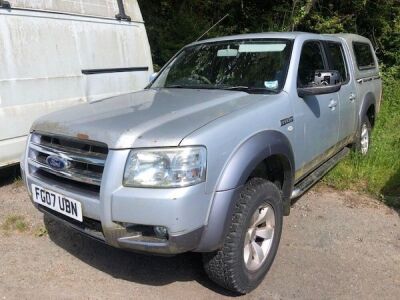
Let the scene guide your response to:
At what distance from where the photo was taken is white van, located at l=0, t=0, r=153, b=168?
15.5ft

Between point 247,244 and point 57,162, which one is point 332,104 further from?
point 57,162

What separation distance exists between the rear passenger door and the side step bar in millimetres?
203

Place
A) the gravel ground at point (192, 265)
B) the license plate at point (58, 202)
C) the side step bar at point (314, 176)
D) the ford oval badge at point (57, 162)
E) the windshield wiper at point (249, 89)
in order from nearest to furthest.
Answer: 1. the license plate at point (58, 202)
2. the ford oval badge at point (57, 162)
3. the gravel ground at point (192, 265)
4. the windshield wiper at point (249, 89)
5. the side step bar at point (314, 176)

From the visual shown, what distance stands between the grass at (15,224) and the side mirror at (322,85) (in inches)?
106

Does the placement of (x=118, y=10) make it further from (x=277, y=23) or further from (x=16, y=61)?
(x=277, y=23)

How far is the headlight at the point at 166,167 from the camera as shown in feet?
8.95

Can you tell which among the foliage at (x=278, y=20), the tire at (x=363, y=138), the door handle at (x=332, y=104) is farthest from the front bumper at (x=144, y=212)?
the foliage at (x=278, y=20)

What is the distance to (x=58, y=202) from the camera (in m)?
3.14

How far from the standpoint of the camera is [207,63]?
4.38 meters

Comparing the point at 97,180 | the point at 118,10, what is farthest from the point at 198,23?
the point at 97,180

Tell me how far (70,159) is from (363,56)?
4488 millimetres

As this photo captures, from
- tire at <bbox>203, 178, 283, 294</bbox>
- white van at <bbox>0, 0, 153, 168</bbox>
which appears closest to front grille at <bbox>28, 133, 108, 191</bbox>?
tire at <bbox>203, 178, 283, 294</bbox>

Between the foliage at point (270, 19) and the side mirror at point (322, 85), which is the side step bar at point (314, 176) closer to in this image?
the side mirror at point (322, 85)

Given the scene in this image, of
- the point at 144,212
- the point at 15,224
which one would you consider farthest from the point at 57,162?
the point at 15,224
